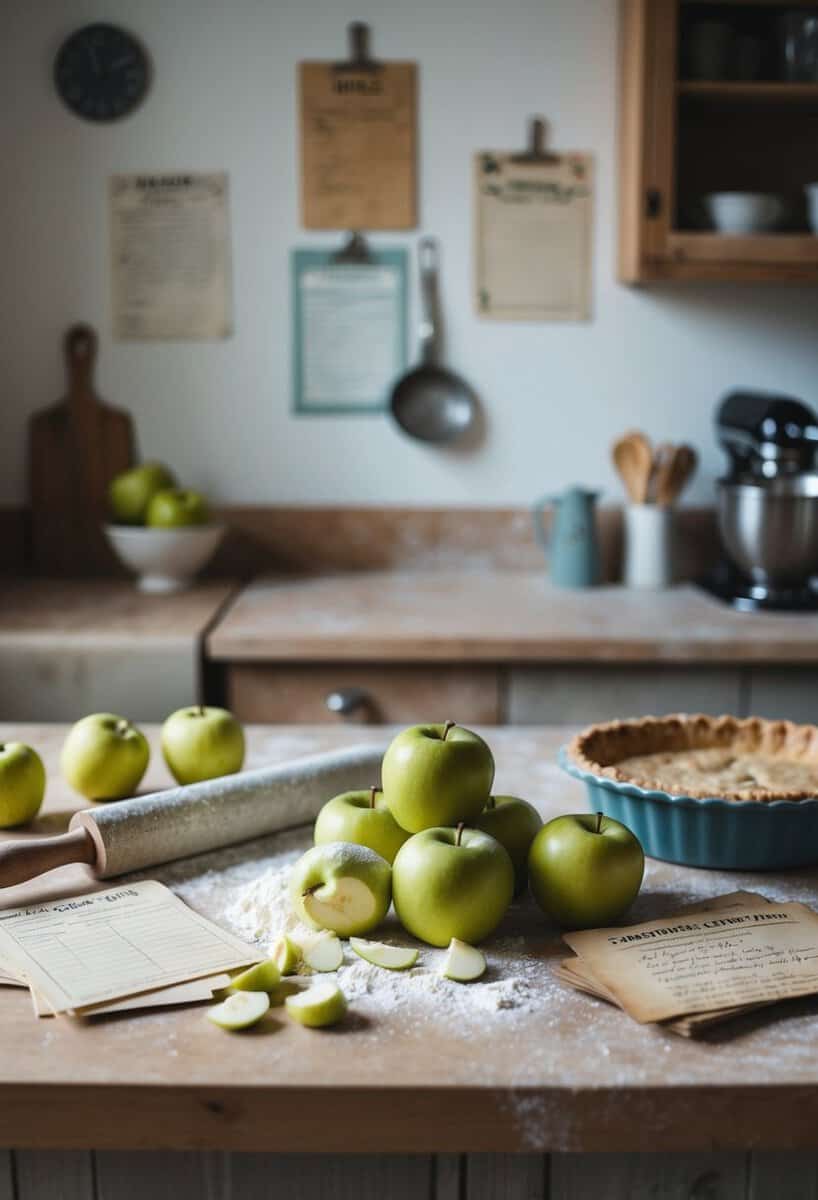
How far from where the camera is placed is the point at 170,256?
2.82 m

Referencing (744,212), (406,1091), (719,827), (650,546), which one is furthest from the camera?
(650,546)

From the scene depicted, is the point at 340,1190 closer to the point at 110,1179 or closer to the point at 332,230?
the point at 110,1179

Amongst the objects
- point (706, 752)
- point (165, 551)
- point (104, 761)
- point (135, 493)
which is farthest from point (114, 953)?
point (135, 493)

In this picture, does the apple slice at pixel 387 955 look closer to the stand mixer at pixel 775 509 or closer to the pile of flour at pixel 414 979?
the pile of flour at pixel 414 979

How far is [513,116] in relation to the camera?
2.79 metres

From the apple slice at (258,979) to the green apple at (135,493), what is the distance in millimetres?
1901

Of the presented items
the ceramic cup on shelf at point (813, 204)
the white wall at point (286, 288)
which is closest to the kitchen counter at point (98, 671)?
the white wall at point (286, 288)

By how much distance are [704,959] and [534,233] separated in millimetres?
2205

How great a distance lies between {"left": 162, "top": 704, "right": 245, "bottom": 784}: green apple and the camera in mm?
1294

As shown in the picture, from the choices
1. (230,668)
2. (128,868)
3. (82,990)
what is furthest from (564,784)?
(230,668)

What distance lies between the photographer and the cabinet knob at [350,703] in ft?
7.34

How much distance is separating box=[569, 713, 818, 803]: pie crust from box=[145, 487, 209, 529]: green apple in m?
1.48

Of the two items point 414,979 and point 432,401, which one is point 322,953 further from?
point 432,401

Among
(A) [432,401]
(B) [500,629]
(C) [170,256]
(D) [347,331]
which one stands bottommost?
(B) [500,629]
